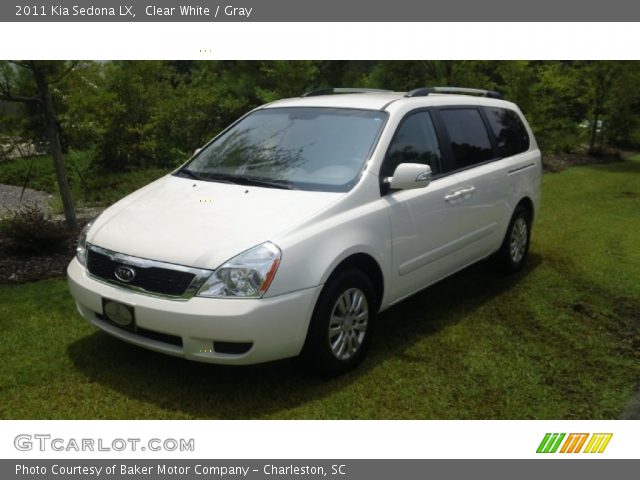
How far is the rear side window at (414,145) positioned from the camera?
4.65 meters

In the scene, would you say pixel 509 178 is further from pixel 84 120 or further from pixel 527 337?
pixel 84 120

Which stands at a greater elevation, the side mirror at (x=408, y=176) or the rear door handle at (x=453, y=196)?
the side mirror at (x=408, y=176)

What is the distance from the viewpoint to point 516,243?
21.5ft

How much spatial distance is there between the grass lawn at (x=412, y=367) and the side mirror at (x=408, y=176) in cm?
127

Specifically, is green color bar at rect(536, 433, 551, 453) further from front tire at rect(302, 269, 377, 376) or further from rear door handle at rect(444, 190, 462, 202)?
rear door handle at rect(444, 190, 462, 202)

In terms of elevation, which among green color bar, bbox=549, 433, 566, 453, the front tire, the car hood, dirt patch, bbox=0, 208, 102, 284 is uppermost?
the car hood

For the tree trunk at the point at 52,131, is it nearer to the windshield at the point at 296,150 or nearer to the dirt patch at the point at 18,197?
the windshield at the point at 296,150

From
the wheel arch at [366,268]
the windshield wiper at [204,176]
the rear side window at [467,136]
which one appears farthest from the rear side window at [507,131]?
the windshield wiper at [204,176]

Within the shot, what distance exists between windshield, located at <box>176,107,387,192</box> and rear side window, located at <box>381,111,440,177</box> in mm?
180

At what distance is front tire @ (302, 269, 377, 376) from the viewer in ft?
12.9

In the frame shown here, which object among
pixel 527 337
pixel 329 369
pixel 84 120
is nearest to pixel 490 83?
pixel 84 120

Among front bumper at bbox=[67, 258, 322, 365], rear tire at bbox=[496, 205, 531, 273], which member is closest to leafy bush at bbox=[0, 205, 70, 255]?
front bumper at bbox=[67, 258, 322, 365]

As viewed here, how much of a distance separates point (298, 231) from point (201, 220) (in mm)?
664

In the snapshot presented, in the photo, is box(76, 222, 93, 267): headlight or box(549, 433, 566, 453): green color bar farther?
box(76, 222, 93, 267): headlight
